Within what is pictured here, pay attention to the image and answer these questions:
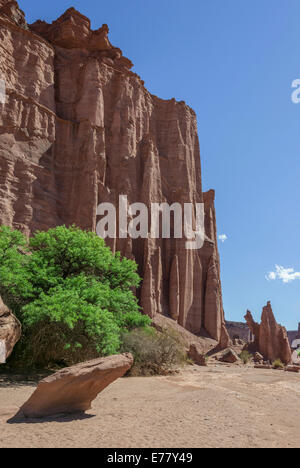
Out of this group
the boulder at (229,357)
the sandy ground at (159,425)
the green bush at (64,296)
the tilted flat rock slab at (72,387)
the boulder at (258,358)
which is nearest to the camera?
the sandy ground at (159,425)

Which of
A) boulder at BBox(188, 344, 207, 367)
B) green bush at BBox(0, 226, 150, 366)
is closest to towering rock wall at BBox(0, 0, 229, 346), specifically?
boulder at BBox(188, 344, 207, 367)

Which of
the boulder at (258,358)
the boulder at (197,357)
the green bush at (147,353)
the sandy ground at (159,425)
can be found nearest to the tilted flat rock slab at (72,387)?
the sandy ground at (159,425)

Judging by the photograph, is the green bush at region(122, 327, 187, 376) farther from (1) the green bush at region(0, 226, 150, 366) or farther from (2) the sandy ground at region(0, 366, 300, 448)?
(2) the sandy ground at region(0, 366, 300, 448)

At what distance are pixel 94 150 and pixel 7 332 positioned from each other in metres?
30.4

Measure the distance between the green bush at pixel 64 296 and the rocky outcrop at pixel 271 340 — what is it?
1165 inches

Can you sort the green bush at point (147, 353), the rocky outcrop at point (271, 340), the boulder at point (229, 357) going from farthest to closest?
the rocky outcrop at point (271, 340)
the boulder at point (229, 357)
the green bush at point (147, 353)

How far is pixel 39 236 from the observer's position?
17.5 meters

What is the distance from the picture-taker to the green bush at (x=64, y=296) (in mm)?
13453

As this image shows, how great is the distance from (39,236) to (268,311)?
34.7 metres

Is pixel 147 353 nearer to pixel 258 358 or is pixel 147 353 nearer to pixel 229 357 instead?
pixel 229 357

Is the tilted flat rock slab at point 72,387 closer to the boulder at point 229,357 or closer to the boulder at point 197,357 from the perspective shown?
the boulder at point 197,357

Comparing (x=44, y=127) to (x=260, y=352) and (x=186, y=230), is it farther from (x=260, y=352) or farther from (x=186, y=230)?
(x=260, y=352)

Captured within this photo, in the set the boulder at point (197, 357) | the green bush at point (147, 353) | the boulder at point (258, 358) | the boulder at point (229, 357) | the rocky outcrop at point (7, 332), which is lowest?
the boulder at point (258, 358)

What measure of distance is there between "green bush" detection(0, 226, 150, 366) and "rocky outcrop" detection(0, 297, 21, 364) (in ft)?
11.9
